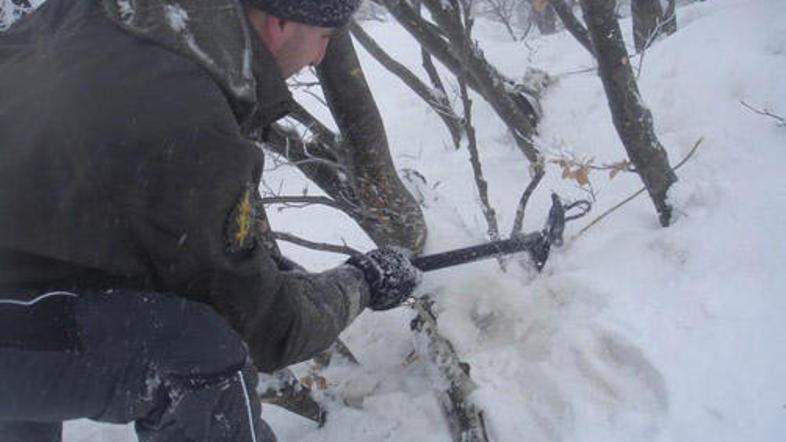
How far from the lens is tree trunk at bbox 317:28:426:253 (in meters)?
2.25

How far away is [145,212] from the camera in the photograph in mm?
1191

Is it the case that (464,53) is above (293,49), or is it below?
below

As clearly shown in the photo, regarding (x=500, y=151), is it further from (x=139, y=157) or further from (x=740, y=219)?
(x=139, y=157)

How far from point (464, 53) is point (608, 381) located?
1.75m

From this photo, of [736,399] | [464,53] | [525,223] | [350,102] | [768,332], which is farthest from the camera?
[525,223]

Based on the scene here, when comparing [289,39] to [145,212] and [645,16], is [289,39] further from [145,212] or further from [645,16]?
[645,16]

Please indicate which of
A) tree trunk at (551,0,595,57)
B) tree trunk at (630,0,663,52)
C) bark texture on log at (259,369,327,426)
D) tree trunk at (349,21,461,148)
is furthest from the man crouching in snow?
tree trunk at (630,0,663,52)

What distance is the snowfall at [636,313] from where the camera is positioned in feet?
6.61

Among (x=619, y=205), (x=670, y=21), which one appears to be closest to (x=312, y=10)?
(x=619, y=205)

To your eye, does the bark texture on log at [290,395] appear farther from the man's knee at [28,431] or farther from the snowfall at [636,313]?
the man's knee at [28,431]

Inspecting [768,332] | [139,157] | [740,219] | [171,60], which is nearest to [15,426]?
[139,157]

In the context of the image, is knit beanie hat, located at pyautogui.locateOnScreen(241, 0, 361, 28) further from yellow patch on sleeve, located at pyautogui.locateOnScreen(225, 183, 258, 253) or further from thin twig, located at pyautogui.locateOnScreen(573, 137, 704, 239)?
thin twig, located at pyautogui.locateOnScreen(573, 137, 704, 239)

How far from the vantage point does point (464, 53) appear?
311 centimetres

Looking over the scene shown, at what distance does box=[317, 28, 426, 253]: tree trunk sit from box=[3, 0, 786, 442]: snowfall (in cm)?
21
